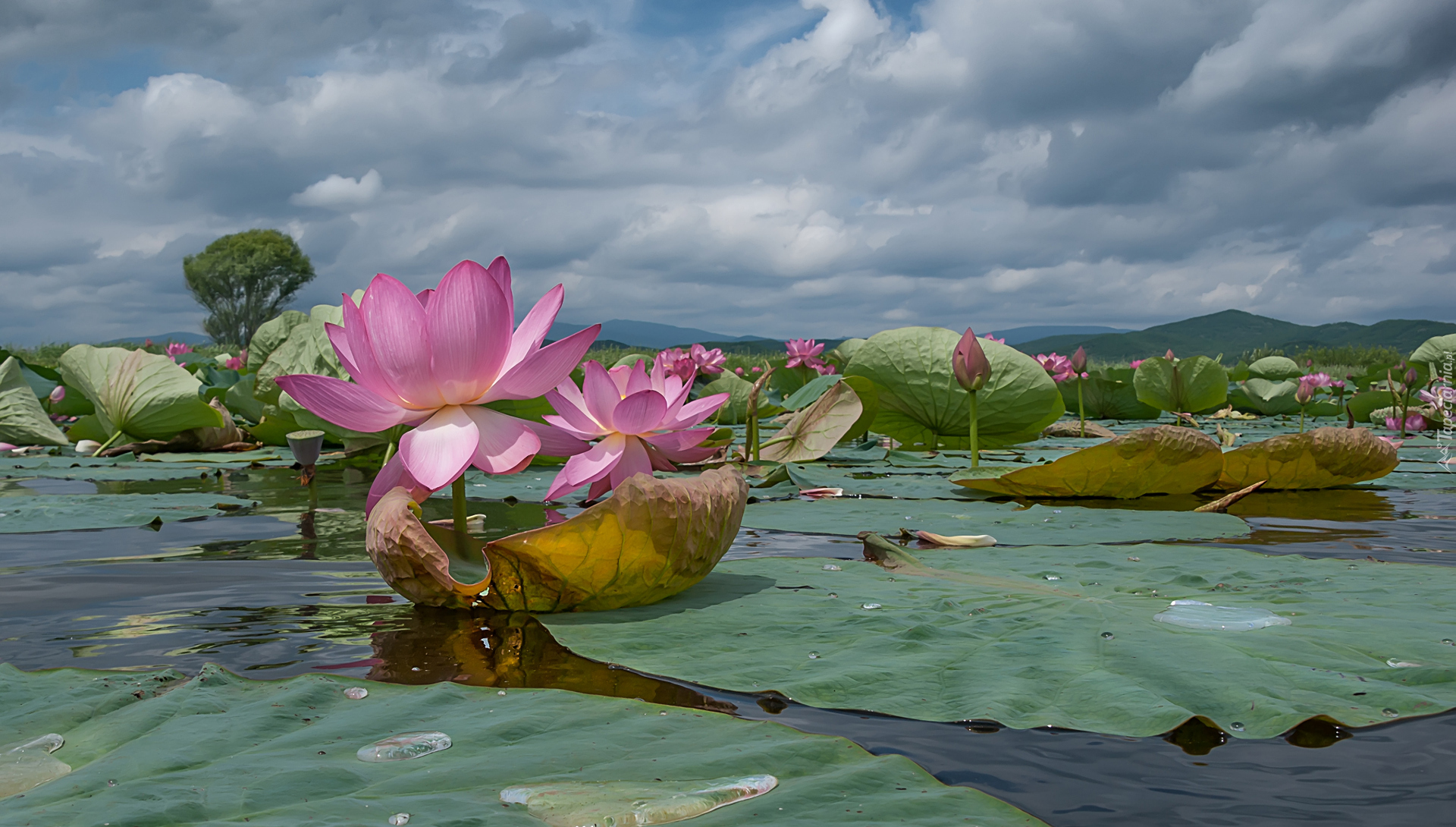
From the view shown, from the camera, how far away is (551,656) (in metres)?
1.18

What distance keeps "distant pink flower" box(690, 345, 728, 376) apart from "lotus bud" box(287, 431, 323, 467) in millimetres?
3342

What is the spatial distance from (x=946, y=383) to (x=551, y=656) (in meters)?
3.51

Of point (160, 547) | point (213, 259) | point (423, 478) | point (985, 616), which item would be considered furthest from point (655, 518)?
point (213, 259)

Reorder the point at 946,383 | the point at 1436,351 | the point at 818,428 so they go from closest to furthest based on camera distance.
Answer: the point at 818,428
the point at 946,383
the point at 1436,351

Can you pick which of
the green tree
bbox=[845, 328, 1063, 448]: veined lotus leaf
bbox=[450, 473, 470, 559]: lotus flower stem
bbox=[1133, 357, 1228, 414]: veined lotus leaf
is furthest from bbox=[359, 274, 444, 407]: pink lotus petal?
the green tree

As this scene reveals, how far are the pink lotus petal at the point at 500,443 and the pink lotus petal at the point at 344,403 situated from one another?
0.12 metres

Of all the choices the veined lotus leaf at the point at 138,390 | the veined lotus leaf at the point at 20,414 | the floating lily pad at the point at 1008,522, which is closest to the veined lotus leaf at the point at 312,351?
the veined lotus leaf at the point at 138,390

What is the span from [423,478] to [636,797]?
748 millimetres

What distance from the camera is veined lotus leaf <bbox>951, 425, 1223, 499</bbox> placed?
107 inches

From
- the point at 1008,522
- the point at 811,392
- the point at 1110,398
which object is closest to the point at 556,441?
the point at 1008,522

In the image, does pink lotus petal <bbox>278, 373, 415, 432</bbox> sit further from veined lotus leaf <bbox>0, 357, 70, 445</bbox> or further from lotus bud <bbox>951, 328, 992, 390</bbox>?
veined lotus leaf <bbox>0, 357, 70, 445</bbox>

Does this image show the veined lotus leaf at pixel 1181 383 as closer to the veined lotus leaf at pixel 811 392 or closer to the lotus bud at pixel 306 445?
the veined lotus leaf at pixel 811 392

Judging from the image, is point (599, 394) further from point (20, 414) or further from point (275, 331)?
point (275, 331)

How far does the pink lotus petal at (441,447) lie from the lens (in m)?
1.28
